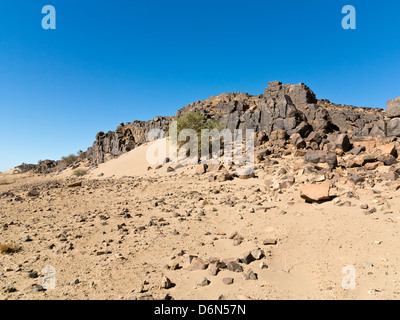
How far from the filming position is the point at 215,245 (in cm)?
600

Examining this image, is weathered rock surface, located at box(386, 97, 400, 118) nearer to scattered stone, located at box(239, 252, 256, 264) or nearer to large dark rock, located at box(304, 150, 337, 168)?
large dark rock, located at box(304, 150, 337, 168)

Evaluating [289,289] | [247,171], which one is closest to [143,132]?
[247,171]

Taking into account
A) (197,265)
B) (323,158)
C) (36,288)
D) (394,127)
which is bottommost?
(36,288)

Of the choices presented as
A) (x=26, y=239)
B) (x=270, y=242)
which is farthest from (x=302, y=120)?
(x=26, y=239)

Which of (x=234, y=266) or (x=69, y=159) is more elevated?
(x=69, y=159)

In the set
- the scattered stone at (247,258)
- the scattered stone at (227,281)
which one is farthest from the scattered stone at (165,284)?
the scattered stone at (247,258)

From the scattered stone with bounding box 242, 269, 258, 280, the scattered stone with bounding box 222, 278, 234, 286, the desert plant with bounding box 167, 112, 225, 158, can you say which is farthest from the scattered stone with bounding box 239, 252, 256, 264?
the desert plant with bounding box 167, 112, 225, 158

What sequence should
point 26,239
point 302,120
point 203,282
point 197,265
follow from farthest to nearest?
point 302,120 → point 26,239 → point 197,265 → point 203,282

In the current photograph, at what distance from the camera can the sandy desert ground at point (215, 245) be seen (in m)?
4.16

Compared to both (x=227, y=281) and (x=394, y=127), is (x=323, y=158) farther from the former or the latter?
(x=227, y=281)

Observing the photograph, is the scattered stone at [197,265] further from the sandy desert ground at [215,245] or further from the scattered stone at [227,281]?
the scattered stone at [227,281]

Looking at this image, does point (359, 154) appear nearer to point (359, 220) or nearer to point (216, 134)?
point (359, 220)

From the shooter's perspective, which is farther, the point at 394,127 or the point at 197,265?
the point at 394,127
